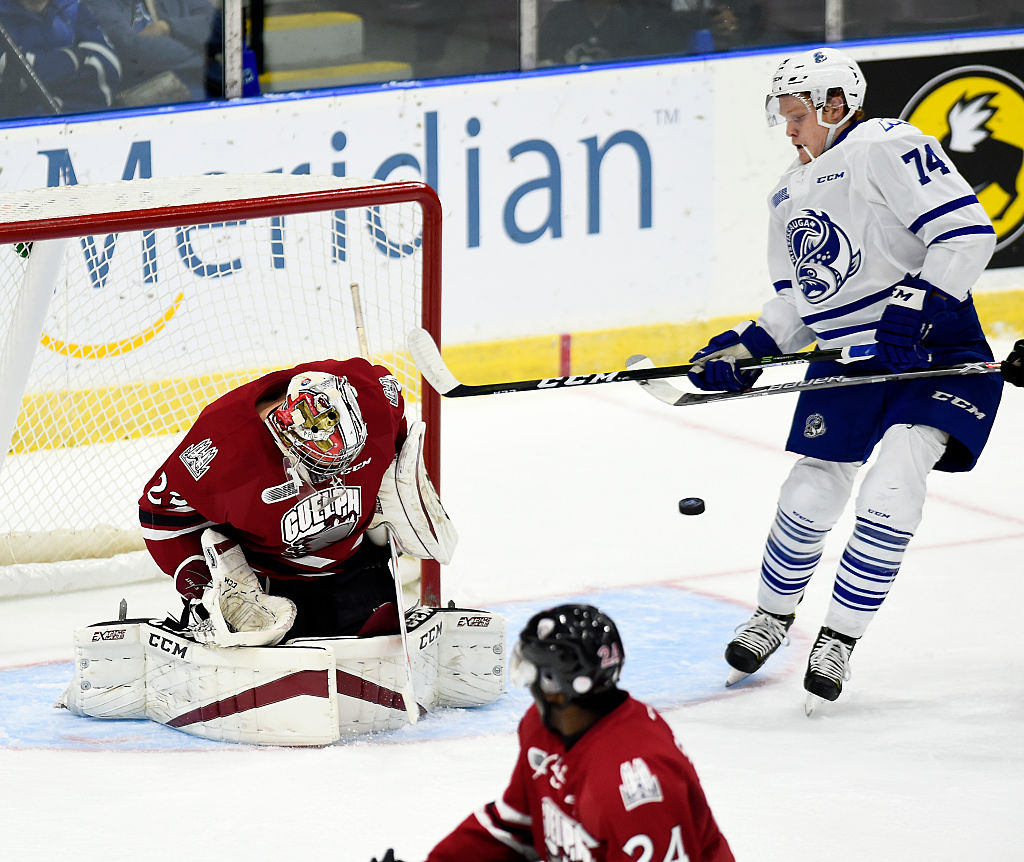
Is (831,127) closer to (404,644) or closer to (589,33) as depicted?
(404,644)

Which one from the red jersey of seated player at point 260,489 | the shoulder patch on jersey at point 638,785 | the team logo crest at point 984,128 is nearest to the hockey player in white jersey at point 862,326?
the red jersey of seated player at point 260,489

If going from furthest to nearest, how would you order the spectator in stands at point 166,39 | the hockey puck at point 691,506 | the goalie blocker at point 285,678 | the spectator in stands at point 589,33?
the spectator in stands at point 589,33 → the spectator in stands at point 166,39 → the hockey puck at point 691,506 → the goalie blocker at point 285,678

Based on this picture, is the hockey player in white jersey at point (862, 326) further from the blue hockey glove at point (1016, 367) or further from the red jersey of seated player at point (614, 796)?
the red jersey of seated player at point (614, 796)

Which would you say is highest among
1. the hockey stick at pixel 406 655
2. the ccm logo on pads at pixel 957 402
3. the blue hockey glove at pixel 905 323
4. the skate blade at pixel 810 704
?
the blue hockey glove at pixel 905 323

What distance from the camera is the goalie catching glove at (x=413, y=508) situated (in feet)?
10.2

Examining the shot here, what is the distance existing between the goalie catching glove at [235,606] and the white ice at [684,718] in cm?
20

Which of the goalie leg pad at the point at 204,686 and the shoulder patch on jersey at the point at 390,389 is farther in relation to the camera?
the shoulder patch on jersey at the point at 390,389

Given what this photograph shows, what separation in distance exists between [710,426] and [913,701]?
2159 millimetres

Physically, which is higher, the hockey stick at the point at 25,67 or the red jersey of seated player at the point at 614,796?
the hockey stick at the point at 25,67

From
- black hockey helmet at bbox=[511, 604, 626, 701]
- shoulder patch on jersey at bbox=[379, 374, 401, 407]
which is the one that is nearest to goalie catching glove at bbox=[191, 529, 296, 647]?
shoulder patch on jersey at bbox=[379, 374, 401, 407]

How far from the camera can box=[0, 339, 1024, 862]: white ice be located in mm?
2646

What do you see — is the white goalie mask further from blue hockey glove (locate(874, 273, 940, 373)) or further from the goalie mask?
the goalie mask

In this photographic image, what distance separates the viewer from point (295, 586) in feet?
10.3

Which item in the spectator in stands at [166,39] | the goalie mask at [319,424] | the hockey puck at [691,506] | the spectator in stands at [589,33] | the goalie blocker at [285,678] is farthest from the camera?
the spectator in stands at [589,33]
